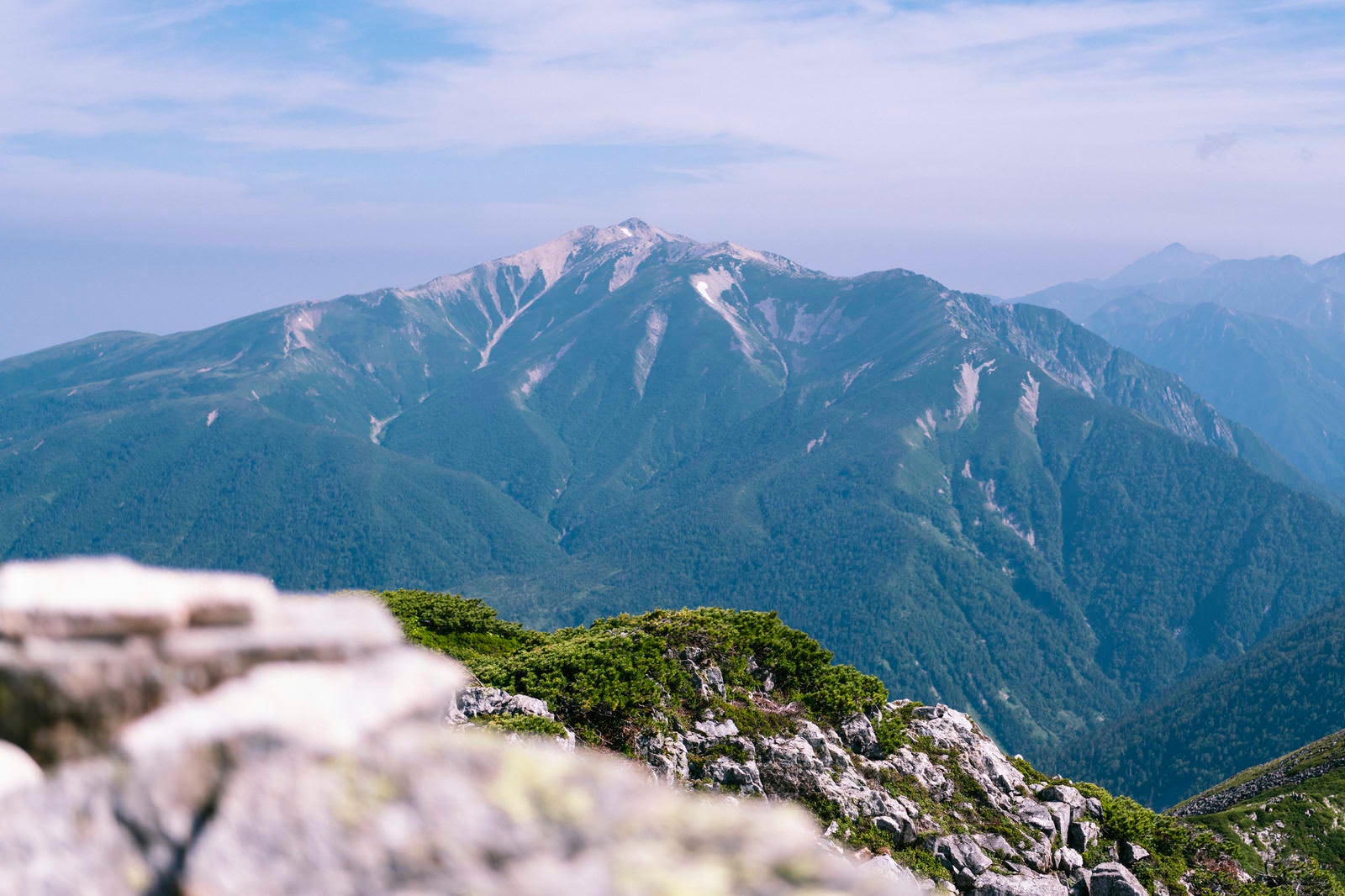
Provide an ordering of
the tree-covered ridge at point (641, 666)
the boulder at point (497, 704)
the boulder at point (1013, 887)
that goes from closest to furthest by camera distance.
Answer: the boulder at point (497, 704) < the boulder at point (1013, 887) < the tree-covered ridge at point (641, 666)

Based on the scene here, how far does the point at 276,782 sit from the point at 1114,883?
120 feet

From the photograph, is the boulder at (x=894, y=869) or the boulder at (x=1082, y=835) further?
the boulder at (x=1082, y=835)

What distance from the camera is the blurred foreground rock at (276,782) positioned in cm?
436

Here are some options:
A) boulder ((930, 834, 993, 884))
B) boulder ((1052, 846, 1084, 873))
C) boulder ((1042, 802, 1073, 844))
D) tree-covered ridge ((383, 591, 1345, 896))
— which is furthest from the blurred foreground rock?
boulder ((1042, 802, 1073, 844))

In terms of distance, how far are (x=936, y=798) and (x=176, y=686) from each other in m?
36.2

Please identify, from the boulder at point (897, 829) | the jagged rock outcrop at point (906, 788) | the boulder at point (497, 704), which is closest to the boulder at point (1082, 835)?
the jagged rock outcrop at point (906, 788)

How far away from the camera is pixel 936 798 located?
3488 centimetres

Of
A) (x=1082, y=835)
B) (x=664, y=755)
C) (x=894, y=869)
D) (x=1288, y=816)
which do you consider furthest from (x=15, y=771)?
(x=1288, y=816)

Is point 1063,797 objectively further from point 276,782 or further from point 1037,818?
point 276,782

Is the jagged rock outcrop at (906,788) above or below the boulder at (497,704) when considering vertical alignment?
below

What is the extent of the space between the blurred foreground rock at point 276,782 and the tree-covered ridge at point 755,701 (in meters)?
22.1

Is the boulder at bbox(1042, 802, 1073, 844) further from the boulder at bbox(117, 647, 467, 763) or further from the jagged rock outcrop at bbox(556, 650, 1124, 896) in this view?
the boulder at bbox(117, 647, 467, 763)

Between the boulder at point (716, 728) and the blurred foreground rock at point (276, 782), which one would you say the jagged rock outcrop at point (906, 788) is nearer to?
the boulder at point (716, 728)

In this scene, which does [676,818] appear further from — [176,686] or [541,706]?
[541,706]
